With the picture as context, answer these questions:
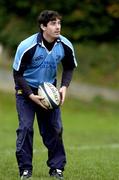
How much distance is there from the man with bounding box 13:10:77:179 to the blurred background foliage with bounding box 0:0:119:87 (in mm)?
21244

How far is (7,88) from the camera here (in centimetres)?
2952

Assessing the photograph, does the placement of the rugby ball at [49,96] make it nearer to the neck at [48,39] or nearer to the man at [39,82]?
the man at [39,82]

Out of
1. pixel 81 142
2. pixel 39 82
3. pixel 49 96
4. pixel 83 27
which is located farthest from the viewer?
pixel 83 27

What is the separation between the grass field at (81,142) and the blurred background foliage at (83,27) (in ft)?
9.33

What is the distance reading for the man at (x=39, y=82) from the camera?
9.33 metres

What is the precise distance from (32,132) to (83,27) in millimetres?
22735

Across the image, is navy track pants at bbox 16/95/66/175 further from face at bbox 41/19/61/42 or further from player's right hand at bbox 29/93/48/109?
face at bbox 41/19/61/42

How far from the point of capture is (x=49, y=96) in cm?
929

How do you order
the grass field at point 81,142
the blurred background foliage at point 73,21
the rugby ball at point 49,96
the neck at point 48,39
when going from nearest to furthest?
the rugby ball at point 49,96, the neck at point 48,39, the grass field at point 81,142, the blurred background foliage at point 73,21

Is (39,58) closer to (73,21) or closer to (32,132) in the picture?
(32,132)

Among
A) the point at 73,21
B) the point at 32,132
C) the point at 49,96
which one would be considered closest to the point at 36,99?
the point at 49,96

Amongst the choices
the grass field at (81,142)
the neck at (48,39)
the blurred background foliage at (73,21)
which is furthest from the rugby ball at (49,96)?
the blurred background foliage at (73,21)

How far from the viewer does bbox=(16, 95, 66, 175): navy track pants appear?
9.41 meters

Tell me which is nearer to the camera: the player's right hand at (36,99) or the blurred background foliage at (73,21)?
the player's right hand at (36,99)
